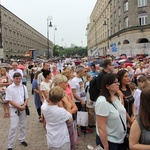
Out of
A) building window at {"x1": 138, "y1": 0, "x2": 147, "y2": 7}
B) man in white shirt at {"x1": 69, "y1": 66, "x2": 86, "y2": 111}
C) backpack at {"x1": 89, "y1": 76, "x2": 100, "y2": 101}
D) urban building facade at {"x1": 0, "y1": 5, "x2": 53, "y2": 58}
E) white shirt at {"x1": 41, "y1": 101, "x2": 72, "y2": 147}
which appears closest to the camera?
white shirt at {"x1": 41, "y1": 101, "x2": 72, "y2": 147}

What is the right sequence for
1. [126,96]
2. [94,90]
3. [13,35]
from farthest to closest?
[13,35], [94,90], [126,96]

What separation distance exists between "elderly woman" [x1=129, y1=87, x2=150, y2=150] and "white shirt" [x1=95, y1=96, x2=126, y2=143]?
80cm

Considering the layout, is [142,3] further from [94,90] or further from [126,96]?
[126,96]

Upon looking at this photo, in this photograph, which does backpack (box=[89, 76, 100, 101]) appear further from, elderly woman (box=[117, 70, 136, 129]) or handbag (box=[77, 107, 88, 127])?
elderly woman (box=[117, 70, 136, 129])

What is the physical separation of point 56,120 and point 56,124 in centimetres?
8

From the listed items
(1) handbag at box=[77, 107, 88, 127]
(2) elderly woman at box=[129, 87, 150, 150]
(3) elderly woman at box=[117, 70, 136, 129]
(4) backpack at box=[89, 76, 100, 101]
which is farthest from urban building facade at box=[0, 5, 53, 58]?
(2) elderly woman at box=[129, 87, 150, 150]

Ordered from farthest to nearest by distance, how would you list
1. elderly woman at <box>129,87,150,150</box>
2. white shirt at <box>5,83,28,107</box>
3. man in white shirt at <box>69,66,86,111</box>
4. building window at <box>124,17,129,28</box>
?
building window at <box>124,17,129,28</box> → man in white shirt at <box>69,66,86,111</box> → white shirt at <box>5,83,28,107</box> → elderly woman at <box>129,87,150,150</box>

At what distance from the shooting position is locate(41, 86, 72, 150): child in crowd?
3895 mm

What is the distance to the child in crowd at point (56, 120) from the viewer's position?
3.89 meters

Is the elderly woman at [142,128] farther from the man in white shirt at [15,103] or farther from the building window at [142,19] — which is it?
the building window at [142,19]

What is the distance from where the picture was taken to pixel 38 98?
27.6ft

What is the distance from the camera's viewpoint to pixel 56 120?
3.91 m

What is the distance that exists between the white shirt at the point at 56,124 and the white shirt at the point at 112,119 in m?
0.76

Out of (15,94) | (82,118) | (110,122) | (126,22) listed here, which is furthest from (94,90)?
(126,22)
